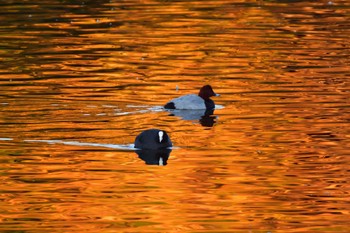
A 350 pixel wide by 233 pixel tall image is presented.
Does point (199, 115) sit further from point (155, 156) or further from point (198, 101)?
point (155, 156)

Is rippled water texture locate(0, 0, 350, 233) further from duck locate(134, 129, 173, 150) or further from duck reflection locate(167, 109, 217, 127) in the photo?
duck locate(134, 129, 173, 150)

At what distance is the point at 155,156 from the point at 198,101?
5.59m

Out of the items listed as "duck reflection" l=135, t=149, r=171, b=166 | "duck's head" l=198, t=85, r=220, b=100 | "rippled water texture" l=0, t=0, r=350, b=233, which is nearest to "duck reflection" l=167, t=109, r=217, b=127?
"rippled water texture" l=0, t=0, r=350, b=233

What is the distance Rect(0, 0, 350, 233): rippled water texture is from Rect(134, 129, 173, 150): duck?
229 mm

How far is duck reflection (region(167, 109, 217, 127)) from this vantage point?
24702 millimetres

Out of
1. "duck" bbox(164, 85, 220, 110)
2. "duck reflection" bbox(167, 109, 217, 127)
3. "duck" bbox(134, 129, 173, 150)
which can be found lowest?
"duck reflection" bbox(167, 109, 217, 127)

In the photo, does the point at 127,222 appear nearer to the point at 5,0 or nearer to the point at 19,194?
the point at 19,194

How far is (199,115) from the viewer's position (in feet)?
85.3

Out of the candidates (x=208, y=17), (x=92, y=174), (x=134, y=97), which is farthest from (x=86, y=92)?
(x=208, y=17)

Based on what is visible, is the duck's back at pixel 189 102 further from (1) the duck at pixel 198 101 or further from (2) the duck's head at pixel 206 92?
(2) the duck's head at pixel 206 92

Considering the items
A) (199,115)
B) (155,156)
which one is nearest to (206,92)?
(199,115)

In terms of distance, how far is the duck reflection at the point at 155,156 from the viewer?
20250mm

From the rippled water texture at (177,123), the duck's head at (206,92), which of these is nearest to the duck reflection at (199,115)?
the rippled water texture at (177,123)

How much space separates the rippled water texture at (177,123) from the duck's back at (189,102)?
0.66ft
